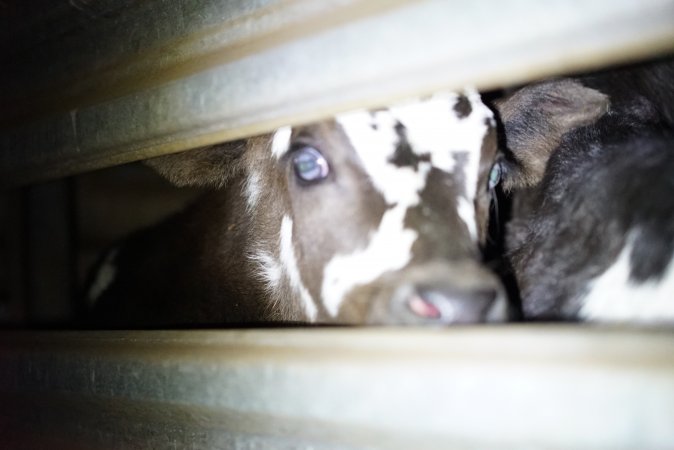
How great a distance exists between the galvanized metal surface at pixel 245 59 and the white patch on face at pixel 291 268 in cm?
69

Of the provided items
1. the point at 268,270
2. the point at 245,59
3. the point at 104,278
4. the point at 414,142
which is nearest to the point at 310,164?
the point at 414,142

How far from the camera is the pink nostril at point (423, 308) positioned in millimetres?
1205

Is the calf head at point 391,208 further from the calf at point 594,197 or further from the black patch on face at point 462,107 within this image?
the calf at point 594,197

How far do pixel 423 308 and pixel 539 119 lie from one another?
956 mm

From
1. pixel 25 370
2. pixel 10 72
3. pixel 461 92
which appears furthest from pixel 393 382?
pixel 10 72

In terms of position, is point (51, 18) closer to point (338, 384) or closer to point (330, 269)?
point (330, 269)

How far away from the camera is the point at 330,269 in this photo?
63.7 inches

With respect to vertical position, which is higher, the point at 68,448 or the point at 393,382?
the point at 393,382

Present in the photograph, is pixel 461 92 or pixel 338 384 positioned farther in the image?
pixel 461 92

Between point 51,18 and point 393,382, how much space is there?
1191 millimetres

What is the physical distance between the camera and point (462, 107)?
161 centimetres

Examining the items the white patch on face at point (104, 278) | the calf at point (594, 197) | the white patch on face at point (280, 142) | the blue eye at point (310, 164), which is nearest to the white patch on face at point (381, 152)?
the blue eye at point (310, 164)

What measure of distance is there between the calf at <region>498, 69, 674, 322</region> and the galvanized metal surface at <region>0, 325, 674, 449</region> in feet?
1.15

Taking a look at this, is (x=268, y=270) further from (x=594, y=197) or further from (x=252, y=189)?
(x=594, y=197)
